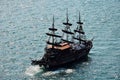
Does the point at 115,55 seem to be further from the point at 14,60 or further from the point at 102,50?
the point at 14,60

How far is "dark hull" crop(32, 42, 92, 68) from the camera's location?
15738 centimetres

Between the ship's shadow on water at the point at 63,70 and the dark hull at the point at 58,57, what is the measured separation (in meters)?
1.31

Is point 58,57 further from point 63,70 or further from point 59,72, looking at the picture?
point 59,72

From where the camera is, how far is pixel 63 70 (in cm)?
15862

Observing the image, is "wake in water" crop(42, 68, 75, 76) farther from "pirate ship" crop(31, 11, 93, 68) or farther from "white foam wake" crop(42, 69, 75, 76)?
"pirate ship" crop(31, 11, 93, 68)

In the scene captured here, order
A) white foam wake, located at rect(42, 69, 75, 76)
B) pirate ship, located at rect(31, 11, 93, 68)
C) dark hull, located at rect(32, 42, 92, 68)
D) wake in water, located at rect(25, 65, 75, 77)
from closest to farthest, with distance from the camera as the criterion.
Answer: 1. white foam wake, located at rect(42, 69, 75, 76)
2. wake in water, located at rect(25, 65, 75, 77)
3. dark hull, located at rect(32, 42, 92, 68)
4. pirate ship, located at rect(31, 11, 93, 68)

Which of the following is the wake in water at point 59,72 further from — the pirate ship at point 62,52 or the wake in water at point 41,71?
the pirate ship at point 62,52

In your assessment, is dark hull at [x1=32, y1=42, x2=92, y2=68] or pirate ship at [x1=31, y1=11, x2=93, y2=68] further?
pirate ship at [x1=31, y1=11, x2=93, y2=68]

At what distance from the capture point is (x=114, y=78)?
150 metres

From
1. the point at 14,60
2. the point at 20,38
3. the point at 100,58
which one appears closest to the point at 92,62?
the point at 100,58

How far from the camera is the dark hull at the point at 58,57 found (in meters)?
157

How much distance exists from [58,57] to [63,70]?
4.86 m

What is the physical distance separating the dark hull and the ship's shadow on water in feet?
4.29

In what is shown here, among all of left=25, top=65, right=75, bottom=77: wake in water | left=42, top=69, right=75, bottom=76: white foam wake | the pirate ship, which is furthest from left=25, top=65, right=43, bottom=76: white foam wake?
left=42, top=69, right=75, bottom=76: white foam wake
